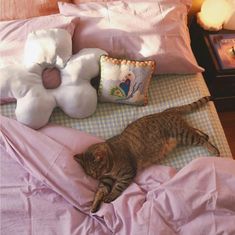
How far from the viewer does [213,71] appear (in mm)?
1756

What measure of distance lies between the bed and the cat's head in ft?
0.08

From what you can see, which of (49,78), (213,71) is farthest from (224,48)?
(49,78)

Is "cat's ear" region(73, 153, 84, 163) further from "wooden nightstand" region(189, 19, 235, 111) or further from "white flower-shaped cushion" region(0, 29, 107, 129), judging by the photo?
"wooden nightstand" region(189, 19, 235, 111)

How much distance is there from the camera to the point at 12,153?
129cm

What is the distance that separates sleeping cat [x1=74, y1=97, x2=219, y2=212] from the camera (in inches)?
50.9

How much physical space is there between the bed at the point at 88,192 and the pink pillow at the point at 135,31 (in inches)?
15.0

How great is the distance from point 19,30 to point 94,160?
645 mm

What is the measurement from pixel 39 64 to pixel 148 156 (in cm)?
56

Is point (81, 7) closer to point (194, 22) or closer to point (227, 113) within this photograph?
point (194, 22)

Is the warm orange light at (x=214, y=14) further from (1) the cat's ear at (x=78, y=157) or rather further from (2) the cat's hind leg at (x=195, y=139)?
(1) the cat's ear at (x=78, y=157)

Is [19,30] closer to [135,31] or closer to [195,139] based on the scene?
[135,31]

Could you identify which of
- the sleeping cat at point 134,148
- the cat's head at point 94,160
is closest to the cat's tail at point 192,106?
the sleeping cat at point 134,148

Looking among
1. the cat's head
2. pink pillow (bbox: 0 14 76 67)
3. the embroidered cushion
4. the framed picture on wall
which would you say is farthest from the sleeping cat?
pink pillow (bbox: 0 14 76 67)

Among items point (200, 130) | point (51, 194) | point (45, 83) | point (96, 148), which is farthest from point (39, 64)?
point (200, 130)
